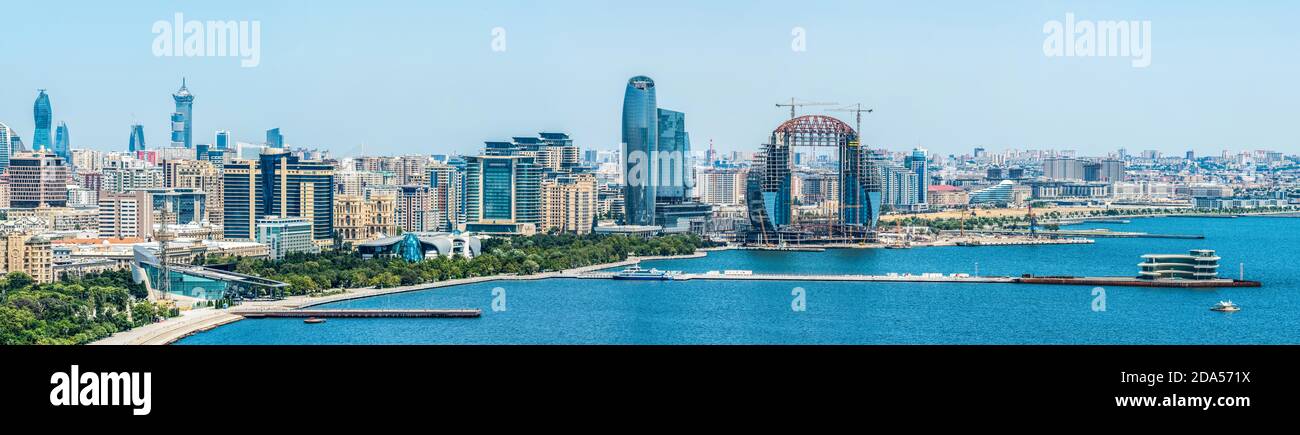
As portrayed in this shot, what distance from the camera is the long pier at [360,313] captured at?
10844mm

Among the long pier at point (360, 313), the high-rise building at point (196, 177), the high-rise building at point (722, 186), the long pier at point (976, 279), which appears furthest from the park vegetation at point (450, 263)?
the high-rise building at point (722, 186)

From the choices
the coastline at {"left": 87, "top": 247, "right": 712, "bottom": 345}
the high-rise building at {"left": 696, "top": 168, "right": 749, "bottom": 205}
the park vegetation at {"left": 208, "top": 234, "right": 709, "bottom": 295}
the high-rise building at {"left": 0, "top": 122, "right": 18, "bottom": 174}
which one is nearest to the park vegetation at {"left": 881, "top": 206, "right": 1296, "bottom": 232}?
the high-rise building at {"left": 696, "top": 168, "right": 749, "bottom": 205}

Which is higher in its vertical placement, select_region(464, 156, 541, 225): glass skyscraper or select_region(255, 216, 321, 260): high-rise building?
select_region(464, 156, 541, 225): glass skyscraper

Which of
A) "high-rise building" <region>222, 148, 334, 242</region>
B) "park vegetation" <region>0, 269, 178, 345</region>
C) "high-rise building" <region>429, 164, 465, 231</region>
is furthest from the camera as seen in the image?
"high-rise building" <region>429, 164, 465, 231</region>

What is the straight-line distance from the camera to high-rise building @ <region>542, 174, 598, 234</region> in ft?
72.5

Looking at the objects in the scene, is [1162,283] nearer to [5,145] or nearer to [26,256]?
[26,256]

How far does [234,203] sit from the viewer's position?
1917cm

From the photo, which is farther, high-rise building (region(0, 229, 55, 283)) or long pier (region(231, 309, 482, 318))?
high-rise building (region(0, 229, 55, 283))

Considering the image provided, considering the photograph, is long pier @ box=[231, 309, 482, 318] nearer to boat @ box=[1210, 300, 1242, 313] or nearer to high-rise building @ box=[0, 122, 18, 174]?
boat @ box=[1210, 300, 1242, 313]

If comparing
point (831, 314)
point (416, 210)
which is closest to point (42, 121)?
point (416, 210)

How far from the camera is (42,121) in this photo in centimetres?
2328

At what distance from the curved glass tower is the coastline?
7.79 meters

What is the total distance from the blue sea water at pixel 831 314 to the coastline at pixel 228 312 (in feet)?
0.47
